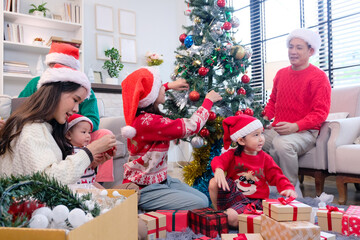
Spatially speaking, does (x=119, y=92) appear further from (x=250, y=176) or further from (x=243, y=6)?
(x=250, y=176)

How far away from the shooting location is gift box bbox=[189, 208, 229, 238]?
1.42 metres

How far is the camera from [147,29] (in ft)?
16.4

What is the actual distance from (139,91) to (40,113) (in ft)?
1.96

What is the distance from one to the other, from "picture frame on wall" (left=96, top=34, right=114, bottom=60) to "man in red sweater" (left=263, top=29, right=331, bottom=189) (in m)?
2.68

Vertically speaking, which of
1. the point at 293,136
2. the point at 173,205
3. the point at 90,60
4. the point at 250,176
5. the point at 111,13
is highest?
the point at 111,13

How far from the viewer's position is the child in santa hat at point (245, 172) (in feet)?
5.56

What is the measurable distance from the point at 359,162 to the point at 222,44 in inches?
50.9

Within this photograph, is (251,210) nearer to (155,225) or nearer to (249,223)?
(249,223)

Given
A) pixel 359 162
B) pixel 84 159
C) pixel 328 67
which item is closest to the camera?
pixel 84 159

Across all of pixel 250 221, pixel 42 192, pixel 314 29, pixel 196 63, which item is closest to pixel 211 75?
pixel 196 63

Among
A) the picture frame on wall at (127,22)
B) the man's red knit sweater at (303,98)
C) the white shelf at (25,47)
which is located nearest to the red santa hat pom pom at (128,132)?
the man's red knit sweater at (303,98)

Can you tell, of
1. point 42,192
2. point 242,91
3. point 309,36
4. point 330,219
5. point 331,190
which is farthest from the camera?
point 331,190

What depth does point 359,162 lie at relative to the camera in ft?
7.30

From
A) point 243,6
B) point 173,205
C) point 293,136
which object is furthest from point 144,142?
point 243,6
